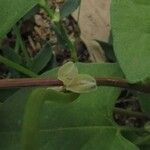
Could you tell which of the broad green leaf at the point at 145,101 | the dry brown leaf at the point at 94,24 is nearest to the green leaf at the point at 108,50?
the dry brown leaf at the point at 94,24

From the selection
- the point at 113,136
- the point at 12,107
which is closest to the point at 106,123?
the point at 113,136

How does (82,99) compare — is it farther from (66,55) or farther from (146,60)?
(66,55)

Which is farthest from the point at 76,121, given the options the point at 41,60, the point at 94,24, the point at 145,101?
the point at 94,24

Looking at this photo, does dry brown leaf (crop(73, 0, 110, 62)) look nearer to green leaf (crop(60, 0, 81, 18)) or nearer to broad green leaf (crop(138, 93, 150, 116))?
green leaf (crop(60, 0, 81, 18))

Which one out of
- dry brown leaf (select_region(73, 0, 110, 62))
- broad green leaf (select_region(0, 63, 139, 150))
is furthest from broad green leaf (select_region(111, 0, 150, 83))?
dry brown leaf (select_region(73, 0, 110, 62))

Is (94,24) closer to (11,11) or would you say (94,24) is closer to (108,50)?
(108,50)

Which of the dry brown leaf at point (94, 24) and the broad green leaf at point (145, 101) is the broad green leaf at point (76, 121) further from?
the dry brown leaf at point (94, 24)
